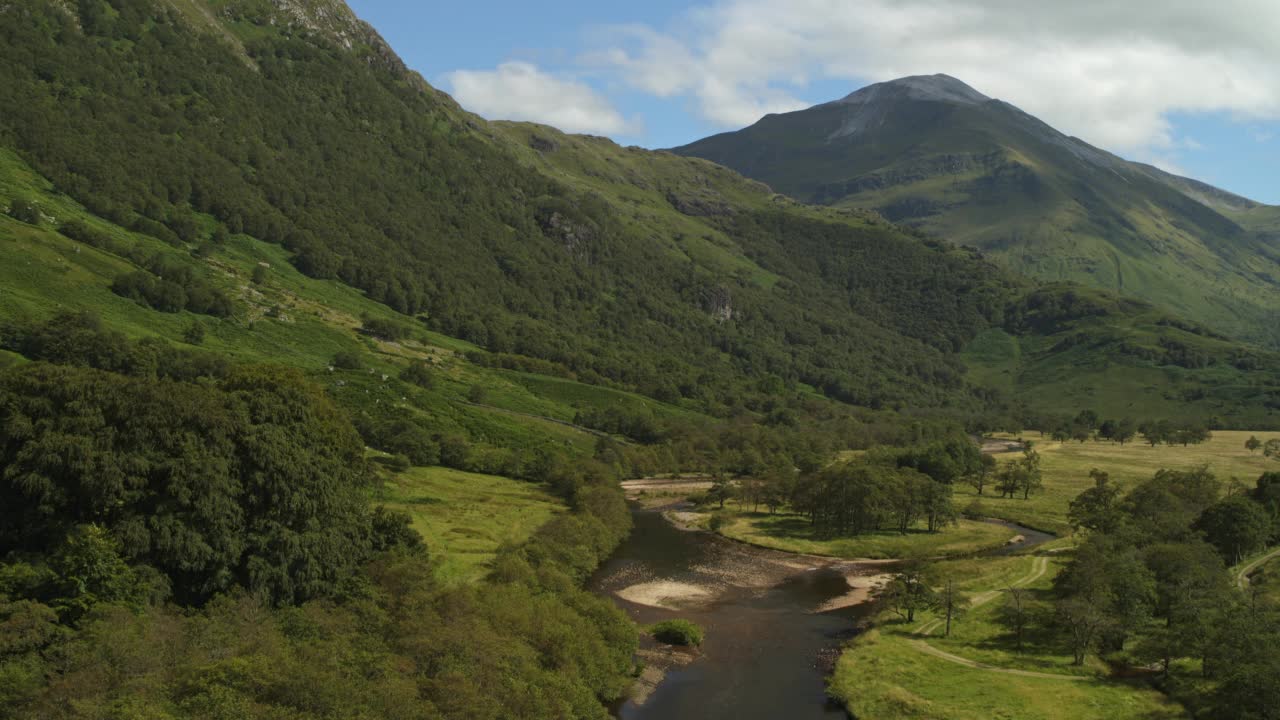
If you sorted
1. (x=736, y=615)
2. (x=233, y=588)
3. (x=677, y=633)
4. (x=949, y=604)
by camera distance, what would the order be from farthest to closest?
(x=736, y=615)
(x=949, y=604)
(x=677, y=633)
(x=233, y=588)

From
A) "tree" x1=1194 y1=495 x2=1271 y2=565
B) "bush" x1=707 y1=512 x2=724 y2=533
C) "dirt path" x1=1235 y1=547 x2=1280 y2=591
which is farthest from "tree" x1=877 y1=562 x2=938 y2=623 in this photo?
"bush" x1=707 y1=512 x2=724 y2=533

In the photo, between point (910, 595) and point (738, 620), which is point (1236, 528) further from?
point (738, 620)

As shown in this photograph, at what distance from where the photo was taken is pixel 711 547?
127500mm

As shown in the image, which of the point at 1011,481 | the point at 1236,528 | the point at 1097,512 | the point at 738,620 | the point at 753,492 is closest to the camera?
the point at 738,620

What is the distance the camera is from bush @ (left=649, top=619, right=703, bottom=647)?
81.5 m

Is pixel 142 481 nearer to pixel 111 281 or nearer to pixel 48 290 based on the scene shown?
pixel 48 290

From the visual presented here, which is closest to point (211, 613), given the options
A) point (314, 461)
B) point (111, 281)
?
point (314, 461)

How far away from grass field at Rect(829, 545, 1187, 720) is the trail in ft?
0.57

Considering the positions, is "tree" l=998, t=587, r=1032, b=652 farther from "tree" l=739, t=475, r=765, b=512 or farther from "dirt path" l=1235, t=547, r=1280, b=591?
"tree" l=739, t=475, r=765, b=512

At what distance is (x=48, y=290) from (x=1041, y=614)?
191581 mm

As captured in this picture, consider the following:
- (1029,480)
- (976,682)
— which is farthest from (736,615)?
(1029,480)

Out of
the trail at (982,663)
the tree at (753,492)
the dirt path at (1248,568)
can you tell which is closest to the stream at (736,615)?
the trail at (982,663)

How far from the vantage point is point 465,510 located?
116438 millimetres

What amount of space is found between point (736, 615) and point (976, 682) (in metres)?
29.5
